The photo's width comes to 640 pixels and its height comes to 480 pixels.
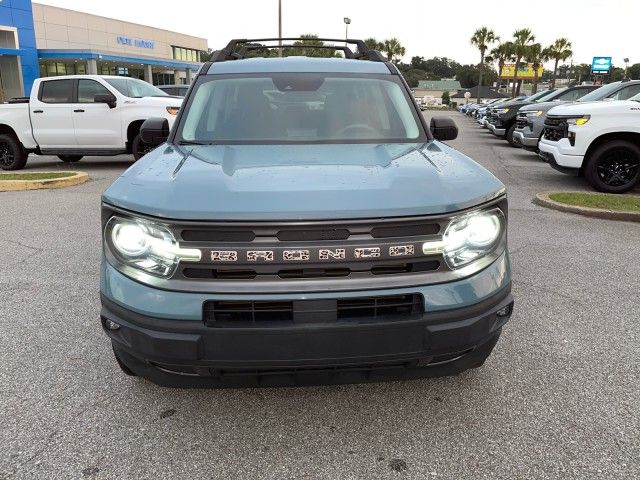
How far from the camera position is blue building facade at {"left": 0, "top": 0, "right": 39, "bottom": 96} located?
114ft

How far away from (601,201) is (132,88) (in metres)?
9.48

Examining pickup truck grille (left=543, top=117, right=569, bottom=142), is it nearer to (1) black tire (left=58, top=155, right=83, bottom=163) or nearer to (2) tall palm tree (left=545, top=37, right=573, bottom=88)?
(1) black tire (left=58, top=155, right=83, bottom=163)

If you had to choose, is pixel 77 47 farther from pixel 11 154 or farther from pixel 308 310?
pixel 308 310

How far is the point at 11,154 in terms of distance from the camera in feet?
39.7

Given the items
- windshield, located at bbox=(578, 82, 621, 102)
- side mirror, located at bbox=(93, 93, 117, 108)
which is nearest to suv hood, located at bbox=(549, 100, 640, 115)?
windshield, located at bbox=(578, 82, 621, 102)

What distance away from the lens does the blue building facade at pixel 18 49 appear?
34.6m

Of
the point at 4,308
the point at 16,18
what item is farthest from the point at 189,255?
the point at 16,18

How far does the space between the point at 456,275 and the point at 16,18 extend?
41.2 meters

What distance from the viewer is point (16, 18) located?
3519cm

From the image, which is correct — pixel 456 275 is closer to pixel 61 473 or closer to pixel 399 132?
pixel 399 132

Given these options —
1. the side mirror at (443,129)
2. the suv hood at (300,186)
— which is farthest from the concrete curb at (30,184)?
the side mirror at (443,129)

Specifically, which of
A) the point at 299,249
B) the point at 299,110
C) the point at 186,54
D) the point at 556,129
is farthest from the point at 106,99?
the point at 186,54

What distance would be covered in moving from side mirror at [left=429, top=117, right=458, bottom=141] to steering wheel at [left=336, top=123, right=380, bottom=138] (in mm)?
Answer: 600

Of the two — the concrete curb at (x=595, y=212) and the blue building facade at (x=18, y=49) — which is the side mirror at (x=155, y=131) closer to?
the concrete curb at (x=595, y=212)
